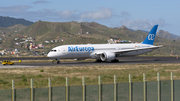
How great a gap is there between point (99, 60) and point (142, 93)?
44.2 metres

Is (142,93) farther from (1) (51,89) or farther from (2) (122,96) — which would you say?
(1) (51,89)

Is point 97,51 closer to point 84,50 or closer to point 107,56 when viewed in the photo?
point 107,56

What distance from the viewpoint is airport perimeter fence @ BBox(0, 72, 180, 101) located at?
10672 millimetres

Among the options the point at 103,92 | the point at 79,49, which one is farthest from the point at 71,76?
the point at 79,49

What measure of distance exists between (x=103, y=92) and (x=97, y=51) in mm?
43086

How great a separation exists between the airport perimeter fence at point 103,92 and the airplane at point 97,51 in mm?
38440

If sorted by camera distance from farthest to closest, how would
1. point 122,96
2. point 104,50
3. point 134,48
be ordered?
point 134,48 → point 104,50 → point 122,96

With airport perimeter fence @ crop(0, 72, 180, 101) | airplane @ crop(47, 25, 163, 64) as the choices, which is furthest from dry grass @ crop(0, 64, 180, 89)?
airplane @ crop(47, 25, 163, 64)

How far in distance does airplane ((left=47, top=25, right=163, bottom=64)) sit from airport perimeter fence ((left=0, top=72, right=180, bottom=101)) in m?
38.4

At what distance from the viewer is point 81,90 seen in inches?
454

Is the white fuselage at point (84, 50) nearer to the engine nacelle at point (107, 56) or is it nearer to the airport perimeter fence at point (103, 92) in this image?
the engine nacelle at point (107, 56)

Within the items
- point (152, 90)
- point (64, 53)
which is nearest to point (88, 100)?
point (152, 90)

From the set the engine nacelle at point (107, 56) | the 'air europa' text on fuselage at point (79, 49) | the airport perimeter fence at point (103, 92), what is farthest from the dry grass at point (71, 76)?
the engine nacelle at point (107, 56)

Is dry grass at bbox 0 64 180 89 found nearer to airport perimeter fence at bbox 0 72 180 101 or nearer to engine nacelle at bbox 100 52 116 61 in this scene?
airport perimeter fence at bbox 0 72 180 101
